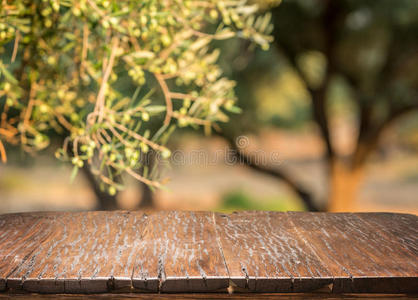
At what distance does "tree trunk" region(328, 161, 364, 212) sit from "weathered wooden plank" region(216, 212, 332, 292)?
6.48 metres

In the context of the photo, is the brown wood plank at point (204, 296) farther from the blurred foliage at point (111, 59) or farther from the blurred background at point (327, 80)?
the blurred background at point (327, 80)

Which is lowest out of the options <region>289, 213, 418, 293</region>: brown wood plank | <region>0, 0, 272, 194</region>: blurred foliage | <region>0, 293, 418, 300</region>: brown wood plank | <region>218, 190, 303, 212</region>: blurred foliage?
<region>218, 190, 303, 212</region>: blurred foliage

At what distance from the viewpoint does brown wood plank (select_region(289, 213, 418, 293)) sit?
126cm

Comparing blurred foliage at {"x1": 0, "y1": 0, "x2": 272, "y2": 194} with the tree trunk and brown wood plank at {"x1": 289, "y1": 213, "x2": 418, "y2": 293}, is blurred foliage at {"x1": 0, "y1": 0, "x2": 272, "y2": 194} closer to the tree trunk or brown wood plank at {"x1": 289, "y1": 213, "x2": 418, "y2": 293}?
brown wood plank at {"x1": 289, "y1": 213, "x2": 418, "y2": 293}

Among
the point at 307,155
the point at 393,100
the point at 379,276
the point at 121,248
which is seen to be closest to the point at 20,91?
the point at 121,248

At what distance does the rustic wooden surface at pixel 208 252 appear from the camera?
1.24 meters

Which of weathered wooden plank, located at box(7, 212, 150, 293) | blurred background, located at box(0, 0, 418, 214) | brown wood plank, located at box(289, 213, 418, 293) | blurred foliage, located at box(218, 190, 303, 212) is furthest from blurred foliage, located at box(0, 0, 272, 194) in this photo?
blurred foliage, located at box(218, 190, 303, 212)

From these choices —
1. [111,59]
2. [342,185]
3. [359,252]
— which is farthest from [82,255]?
[342,185]

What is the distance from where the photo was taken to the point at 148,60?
2381 mm

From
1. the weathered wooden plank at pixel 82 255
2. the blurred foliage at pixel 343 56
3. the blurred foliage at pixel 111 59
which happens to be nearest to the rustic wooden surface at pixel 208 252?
the weathered wooden plank at pixel 82 255

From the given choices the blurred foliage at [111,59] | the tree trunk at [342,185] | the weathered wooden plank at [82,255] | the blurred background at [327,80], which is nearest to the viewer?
the weathered wooden plank at [82,255]

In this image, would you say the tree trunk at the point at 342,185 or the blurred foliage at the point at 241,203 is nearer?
the tree trunk at the point at 342,185

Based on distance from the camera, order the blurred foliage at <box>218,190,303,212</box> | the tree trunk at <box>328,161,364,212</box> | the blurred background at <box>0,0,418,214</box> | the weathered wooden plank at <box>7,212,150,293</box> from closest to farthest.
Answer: the weathered wooden plank at <box>7,212,150,293</box>, the blurred background at <box>0,0,418,214</box>, the tree trunk at <box>328,161,364,212</box>, the blurred foliage at <box>218,190,303,212</box>

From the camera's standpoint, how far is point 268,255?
1.41m
